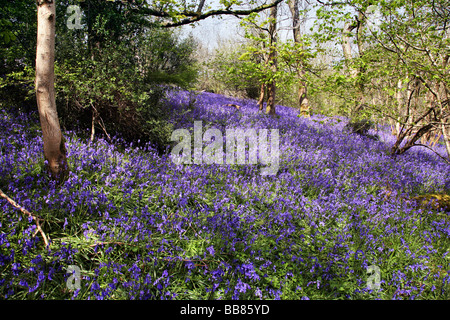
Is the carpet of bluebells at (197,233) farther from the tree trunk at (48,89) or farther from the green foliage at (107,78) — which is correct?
the green foliage at (107,78)

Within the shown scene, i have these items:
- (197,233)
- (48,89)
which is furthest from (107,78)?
(197,233)

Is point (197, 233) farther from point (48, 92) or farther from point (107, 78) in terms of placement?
point (107, 78)

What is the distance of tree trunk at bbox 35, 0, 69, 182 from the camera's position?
284 cm

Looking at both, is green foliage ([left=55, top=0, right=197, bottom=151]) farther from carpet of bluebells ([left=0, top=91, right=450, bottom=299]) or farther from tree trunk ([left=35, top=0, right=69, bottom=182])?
tree trunk ([left=35, top=0, right=69, bottom=182])

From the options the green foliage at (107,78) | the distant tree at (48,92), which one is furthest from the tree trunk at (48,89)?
the green foliage at (107,78)

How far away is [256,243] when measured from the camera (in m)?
3.04

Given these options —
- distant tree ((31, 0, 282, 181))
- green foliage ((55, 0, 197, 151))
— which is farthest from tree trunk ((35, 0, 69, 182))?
green foliage ((55, 0, 197, 151))

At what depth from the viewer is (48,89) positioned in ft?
9.84

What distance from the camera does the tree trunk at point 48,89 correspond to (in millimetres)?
2842

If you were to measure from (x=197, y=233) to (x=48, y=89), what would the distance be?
7.78ft

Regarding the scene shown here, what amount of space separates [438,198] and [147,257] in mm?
5132

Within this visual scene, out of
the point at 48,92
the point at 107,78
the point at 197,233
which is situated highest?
the point at 107,78

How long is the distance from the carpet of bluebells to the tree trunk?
0.74 ft

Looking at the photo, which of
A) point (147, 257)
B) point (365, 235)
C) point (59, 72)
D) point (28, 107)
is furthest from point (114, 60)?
point (365, 235)
